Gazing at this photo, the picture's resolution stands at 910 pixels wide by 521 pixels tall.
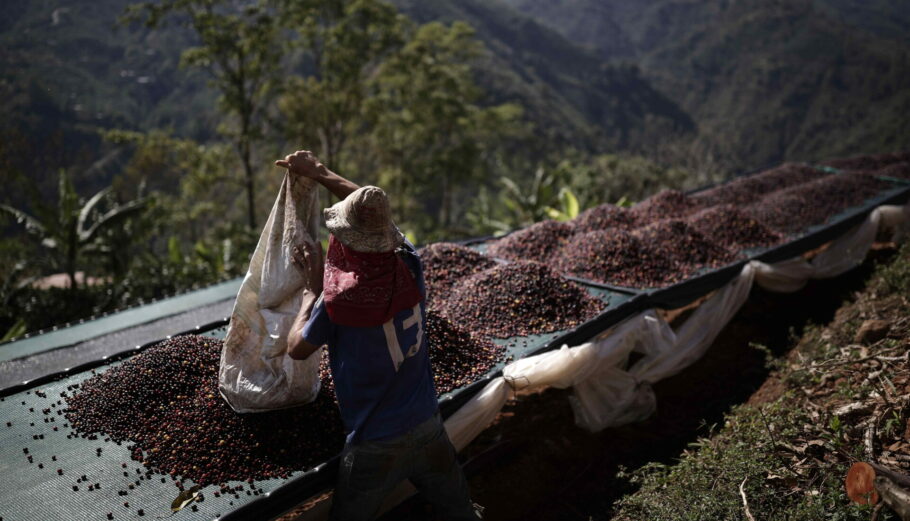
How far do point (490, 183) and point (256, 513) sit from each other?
92.0 feet

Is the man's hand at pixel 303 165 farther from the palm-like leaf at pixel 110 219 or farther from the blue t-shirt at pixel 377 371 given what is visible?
the palm-like leaf at pixel 110 219

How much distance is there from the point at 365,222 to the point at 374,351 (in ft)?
1.41

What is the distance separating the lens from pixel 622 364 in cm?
399

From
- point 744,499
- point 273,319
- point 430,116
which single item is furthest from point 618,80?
point 273,319

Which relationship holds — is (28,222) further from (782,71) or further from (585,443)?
(782,71)

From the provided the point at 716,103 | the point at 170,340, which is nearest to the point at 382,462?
the point at 170,340

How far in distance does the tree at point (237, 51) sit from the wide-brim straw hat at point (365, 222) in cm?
1150

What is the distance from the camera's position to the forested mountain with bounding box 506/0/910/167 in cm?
4688

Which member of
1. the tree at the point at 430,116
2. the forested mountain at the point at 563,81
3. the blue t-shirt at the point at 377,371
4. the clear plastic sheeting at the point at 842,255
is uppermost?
the blue t-shirt at the point at 377,371

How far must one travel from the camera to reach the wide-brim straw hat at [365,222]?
1.87 metres

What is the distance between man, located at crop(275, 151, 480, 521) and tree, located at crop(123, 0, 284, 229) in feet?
37.8

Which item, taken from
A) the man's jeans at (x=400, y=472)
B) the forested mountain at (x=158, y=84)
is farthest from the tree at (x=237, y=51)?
the man's jeans at (x=400, y=472)

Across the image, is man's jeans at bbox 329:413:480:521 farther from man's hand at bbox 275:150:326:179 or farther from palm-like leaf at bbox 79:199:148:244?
palm-like leaf at bbox 79:199:148:244

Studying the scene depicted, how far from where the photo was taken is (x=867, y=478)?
2.29 metres
